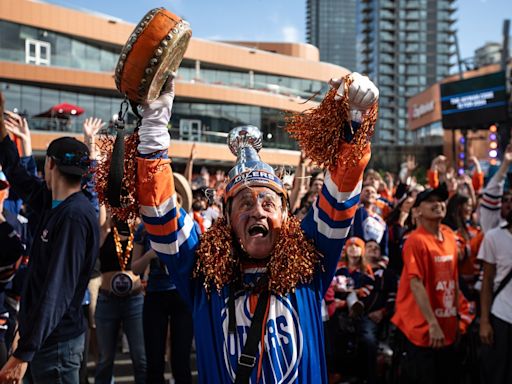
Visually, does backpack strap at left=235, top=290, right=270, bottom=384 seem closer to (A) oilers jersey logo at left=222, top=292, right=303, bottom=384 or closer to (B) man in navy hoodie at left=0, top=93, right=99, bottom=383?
(A) oilers jersey logo at left=222, top=292, right=303, bottom=384

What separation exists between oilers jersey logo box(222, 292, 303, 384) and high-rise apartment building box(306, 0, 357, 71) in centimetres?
18174

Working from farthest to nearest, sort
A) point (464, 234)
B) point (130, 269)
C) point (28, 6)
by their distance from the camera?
point (28, 6), point (464, 234), point (130, 269)

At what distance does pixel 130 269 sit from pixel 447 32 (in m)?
129

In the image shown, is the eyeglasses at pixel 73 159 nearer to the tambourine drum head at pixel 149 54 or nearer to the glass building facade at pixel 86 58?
the tambourine drum head at pixel 149 54

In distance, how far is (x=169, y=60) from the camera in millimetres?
2232

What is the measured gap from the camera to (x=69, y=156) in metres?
3.24

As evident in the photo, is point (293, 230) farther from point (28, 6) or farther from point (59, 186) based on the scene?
point (28, 6)

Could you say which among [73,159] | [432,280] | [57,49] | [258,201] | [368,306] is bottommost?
[368,306]

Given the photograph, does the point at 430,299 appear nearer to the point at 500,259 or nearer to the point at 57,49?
the point at 500,259

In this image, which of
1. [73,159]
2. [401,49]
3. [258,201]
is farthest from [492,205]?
[401,49]

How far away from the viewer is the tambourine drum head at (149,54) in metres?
2.17

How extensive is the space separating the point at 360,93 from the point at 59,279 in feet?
5.79

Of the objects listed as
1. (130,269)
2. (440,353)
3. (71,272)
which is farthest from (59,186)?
(440,353)

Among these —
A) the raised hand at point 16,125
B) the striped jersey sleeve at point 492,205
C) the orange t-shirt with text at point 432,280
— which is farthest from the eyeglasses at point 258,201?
the striped jersey sleeve at point 492,205
